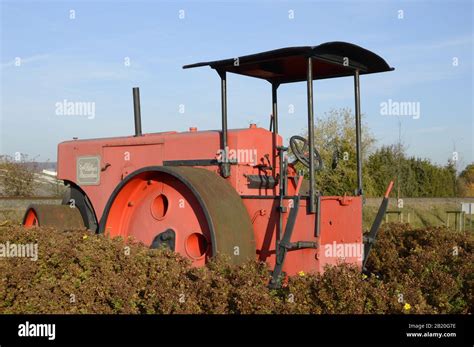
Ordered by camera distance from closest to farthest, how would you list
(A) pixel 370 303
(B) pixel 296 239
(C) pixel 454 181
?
(A) pixel 370 303
(B) pixel 296 239
(C) pixel 454 181

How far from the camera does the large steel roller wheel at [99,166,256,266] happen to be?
6.51 metres

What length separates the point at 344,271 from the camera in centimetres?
534

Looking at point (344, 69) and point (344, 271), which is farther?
point (344, 69)

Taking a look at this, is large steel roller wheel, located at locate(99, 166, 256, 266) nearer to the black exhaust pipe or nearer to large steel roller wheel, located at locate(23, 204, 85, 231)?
large steel roller wheel, located at locate(23, 204, 85, 231)

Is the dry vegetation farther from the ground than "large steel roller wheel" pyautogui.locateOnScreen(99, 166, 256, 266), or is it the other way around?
"large steel roller wheel" pyautogui.locateOnScreen(99, 166, 256, 266)

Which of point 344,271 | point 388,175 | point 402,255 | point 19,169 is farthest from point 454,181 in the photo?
point 344,271

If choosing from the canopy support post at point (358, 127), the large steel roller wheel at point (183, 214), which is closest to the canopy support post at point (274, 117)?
the canopy support post at point (358, 127)

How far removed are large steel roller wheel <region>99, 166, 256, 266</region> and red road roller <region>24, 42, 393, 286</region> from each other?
0.04ft

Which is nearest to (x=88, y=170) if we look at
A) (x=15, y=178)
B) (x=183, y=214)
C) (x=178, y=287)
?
(x=183, y=214)

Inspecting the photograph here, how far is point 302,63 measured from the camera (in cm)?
747

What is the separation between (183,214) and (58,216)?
2.68 m

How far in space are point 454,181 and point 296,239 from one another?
29.0 m

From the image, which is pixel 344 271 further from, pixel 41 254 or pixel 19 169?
pixel 19 169

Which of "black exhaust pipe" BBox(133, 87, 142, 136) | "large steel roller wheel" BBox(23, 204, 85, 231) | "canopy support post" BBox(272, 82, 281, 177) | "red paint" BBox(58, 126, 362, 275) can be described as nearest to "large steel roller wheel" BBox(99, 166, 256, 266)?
"red paint" BBox(58, 126, 362, 275)
